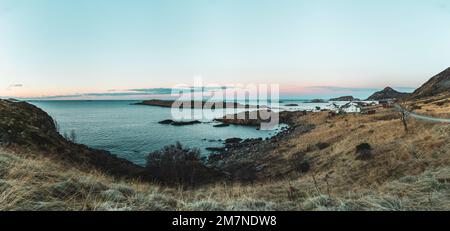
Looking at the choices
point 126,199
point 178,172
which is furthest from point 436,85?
point 126,199

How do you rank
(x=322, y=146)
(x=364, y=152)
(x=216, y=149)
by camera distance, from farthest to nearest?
(x=216, y=149), (x=322, y=146), (x=364, y=152)

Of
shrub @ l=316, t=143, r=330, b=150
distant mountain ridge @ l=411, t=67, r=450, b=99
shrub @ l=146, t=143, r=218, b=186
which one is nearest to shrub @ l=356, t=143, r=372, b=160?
shrub @ l=316, t=143, r=330, b=150

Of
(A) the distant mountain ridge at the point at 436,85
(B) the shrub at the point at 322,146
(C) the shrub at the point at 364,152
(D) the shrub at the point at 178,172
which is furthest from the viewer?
(A) the distant mountain ridge at the point at 436,85

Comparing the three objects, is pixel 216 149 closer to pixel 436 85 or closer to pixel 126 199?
pixel 126 199

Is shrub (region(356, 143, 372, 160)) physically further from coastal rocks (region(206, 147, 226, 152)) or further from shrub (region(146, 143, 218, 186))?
coastal rocks (region(206, 147, 226, 152))

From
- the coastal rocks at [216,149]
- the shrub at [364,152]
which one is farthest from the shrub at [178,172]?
the coastal rocks at [216,149]

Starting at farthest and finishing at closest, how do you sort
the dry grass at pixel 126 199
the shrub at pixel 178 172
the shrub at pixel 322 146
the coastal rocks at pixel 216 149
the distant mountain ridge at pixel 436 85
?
the distant mountain ridge at pixel 436 85 → the coastal rocks at pixel 216 149 → the shrub at pixel 322 146 → the shrub at pixel 178 172 → the dry grass at pixel 126 199

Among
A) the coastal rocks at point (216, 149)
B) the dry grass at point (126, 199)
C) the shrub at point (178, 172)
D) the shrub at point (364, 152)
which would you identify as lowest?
the coastal rocks at point (216, 149)

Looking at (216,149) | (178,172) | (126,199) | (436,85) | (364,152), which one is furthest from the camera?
(436,85)

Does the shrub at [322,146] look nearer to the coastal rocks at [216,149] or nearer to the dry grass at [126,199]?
the coastal rocks at [216,149]

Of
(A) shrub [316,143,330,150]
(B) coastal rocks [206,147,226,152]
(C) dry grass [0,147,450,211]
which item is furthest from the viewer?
(B) coastal rocks [206,147,226,152]
